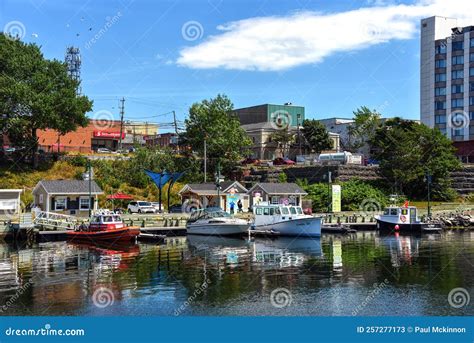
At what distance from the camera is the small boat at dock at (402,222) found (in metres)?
63.7

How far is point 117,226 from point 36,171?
3643 centimetres

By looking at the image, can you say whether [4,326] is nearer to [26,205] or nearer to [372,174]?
[26,205]

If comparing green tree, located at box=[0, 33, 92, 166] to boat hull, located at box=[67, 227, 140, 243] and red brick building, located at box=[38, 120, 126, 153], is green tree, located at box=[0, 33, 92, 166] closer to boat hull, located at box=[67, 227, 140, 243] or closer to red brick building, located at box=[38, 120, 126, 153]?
red brick building, located at box=[38, 120, 126, 153]

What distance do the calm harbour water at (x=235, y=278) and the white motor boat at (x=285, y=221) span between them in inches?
173

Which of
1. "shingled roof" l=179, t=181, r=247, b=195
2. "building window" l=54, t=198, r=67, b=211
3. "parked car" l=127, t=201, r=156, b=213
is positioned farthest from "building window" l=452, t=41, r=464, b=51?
"building window" l=54, t=198, r=67, b=211

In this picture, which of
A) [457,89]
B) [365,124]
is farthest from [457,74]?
[365,124]

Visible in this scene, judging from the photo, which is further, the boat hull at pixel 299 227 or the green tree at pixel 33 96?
the green tree at pixel 33 96

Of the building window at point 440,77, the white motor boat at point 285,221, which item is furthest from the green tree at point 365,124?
the white motor boat at point 285,221

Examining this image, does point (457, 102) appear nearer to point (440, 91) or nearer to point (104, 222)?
point (440, 91)

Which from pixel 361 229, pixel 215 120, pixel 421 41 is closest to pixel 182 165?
pixel 215 120

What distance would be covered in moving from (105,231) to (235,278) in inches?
871

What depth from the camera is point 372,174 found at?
3676 inches

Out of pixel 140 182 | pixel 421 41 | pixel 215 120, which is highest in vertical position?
pixel 421 41

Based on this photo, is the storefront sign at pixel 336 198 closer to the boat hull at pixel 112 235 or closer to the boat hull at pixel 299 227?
the boat hull at pixel 299 227
